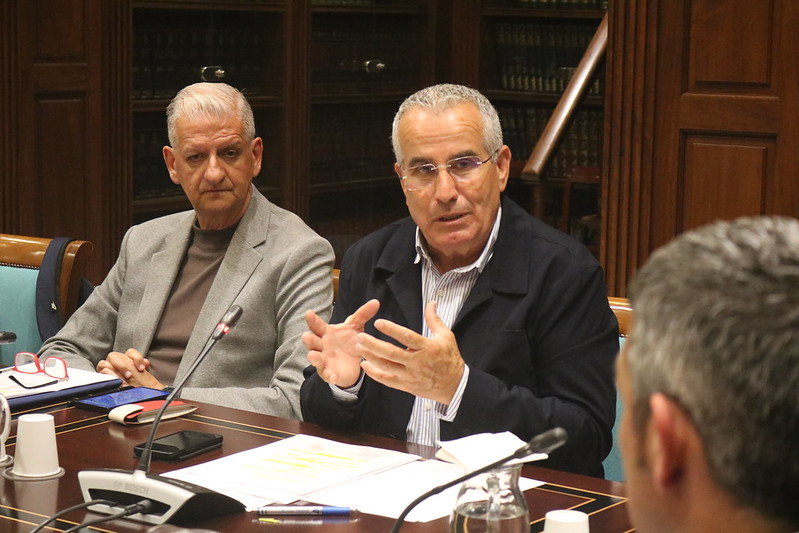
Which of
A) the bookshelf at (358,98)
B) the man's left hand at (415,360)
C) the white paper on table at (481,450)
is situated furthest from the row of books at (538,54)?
the white paper on table at (481,450)

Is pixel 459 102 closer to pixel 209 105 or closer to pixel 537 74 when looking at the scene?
pixel 209 105

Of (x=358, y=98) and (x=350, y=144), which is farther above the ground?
(x=358, y=98)

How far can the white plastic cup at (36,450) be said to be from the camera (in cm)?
177

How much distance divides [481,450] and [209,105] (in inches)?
59.8

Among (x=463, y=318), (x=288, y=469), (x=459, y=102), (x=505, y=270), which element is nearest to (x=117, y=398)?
(x=288, y=469)

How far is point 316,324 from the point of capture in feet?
6.77

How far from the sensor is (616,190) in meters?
3.61

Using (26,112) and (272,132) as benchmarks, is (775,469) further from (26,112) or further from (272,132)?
(272,132)

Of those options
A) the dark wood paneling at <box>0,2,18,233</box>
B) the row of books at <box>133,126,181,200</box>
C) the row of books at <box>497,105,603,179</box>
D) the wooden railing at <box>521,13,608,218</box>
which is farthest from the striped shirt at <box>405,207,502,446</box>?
the row of books at <box>497,105,603,179</box>

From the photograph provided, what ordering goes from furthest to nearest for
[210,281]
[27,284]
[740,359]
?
[27,284]
[210,281]
[740,359]

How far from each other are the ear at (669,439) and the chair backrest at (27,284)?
260 centimetres

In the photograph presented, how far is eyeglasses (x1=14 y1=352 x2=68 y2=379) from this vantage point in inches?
92.3

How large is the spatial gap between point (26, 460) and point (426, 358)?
0.65m

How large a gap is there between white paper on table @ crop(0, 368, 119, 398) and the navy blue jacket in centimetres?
45
